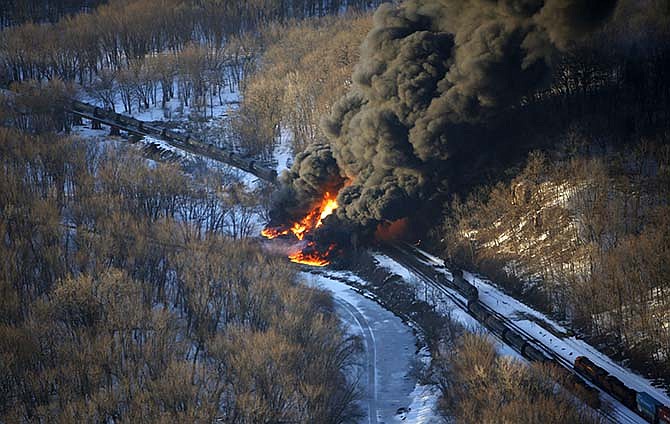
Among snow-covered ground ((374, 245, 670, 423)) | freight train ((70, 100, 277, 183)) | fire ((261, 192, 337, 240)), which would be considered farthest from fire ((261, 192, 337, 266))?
freight train ((70, 100, 277, 183))

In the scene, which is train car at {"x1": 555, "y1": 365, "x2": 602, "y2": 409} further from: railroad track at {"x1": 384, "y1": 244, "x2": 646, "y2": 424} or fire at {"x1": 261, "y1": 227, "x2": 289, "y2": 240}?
fire at {"x1": 261, "y1": 227, "x2": 289, "y2": 240}

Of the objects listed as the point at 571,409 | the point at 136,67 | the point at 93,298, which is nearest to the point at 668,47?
the point at 571,409

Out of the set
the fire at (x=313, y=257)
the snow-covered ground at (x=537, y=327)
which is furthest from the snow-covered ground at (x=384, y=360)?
the snow-covered ground at (x=537, y=327)

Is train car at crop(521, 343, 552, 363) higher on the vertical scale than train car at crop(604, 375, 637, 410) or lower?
lower

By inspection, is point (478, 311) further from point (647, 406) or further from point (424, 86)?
point (424, 86)

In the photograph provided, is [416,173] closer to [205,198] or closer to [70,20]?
[205,198]

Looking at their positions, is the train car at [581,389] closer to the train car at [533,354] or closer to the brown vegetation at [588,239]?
the train car at [533,354]
